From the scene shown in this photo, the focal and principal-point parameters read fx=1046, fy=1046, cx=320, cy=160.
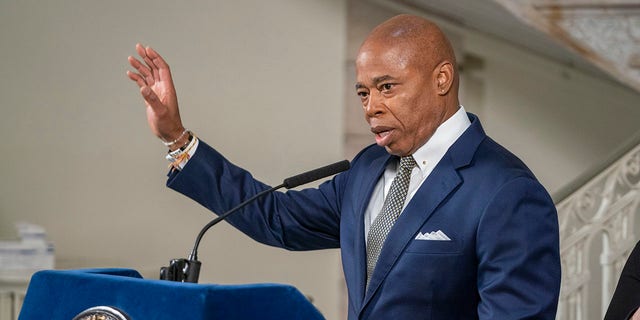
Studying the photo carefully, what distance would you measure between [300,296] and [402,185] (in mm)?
553

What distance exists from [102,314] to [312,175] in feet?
1.65

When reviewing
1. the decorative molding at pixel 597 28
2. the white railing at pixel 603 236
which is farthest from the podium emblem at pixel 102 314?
the decorative molding at pixel 597 28

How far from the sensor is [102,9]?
4996mm

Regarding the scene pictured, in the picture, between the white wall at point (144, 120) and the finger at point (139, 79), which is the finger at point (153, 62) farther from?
the white wall at point (144, 120)

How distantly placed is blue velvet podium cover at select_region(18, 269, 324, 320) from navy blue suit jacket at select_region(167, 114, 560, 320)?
38 cm

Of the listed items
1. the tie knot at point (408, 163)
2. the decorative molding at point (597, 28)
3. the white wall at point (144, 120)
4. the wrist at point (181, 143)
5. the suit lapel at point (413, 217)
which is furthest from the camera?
the white wall at point (144, 120)

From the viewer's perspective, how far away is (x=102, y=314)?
1481 mm

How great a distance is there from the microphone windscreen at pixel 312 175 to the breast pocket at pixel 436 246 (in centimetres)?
19

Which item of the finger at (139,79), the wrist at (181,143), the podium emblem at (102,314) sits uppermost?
the finger at (139,79)

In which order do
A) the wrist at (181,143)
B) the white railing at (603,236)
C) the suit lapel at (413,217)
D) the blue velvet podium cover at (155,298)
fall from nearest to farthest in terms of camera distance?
the blue velvet podium cover at (155,298) < the suit lapel at (413,217) < the wrist at (181,143) < the white railing at (603,236)

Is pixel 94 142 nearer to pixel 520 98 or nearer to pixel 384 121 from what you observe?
pixel 520 98

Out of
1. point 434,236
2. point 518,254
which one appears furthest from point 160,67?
point 518,254

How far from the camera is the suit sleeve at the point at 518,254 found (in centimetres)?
176

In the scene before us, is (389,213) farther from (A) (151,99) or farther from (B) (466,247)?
(A) (151,99)
